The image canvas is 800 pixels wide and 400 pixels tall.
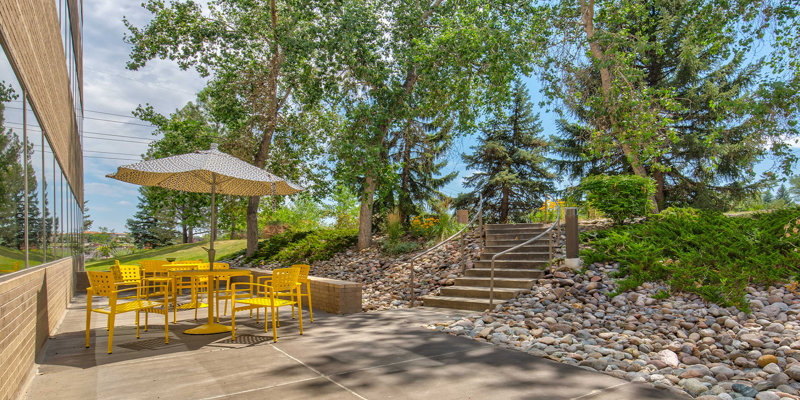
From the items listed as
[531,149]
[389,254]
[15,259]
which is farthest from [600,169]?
[15,259]

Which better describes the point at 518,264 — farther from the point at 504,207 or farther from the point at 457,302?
the point at 504,207

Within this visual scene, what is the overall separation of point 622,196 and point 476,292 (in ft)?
13.9

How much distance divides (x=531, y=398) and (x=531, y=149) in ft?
58.5

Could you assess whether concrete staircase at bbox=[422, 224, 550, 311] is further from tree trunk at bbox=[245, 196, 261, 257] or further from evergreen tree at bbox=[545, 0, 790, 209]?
tree trunk at bbox=[245, 196, 261, 257]

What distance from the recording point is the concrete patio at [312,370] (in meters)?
3.56

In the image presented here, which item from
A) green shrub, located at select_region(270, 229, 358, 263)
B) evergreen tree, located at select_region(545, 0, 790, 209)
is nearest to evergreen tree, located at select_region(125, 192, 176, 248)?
green shrub, located at select_region(270, 229, 358, 263)

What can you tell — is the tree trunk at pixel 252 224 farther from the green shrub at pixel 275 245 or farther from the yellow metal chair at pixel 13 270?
the yellow metal chair at pixel 13 270

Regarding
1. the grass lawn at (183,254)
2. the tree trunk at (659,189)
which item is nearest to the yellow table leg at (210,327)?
the tree trunk at (659,189)

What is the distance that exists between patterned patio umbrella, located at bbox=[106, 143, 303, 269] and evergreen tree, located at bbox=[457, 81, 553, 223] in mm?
13563

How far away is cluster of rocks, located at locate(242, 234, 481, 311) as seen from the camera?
32.1ft

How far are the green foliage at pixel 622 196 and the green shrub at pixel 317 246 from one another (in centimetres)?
827

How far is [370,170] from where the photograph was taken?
13.0 meters

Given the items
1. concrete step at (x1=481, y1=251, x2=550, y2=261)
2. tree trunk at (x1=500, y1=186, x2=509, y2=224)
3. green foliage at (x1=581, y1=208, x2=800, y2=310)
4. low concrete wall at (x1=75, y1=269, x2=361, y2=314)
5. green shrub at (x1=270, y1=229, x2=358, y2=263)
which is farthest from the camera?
tree trunk at (x1=500, y1=186, x2=509, y2=224)

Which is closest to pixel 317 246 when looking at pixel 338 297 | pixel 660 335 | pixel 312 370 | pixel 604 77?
pixel 338 297
